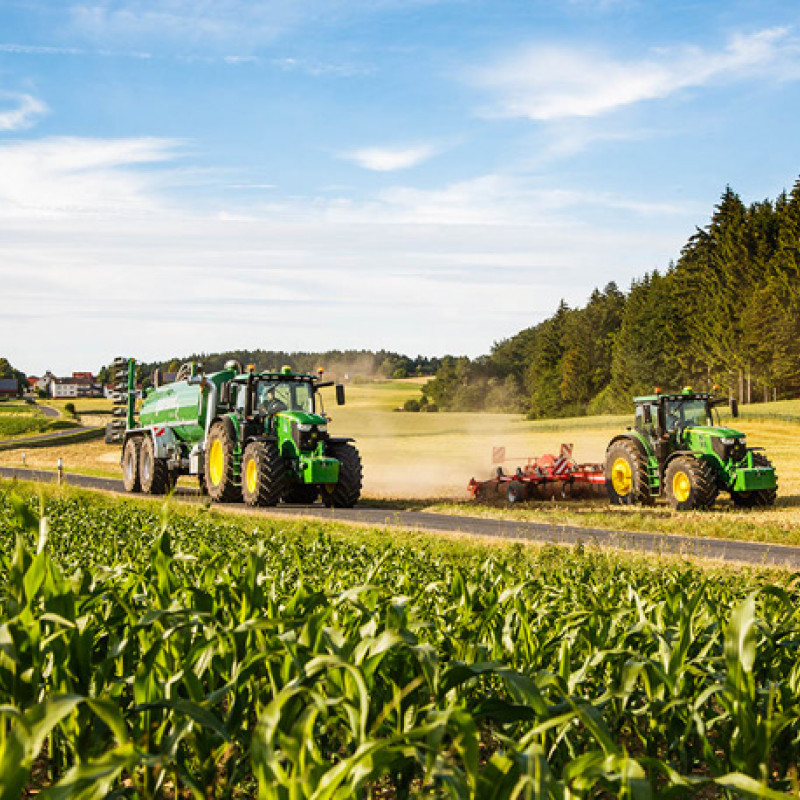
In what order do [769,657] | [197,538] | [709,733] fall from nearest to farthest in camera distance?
[769,657]
[709,733]
[197,538]

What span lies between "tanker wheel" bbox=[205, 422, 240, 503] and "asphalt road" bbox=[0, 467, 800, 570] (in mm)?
1420

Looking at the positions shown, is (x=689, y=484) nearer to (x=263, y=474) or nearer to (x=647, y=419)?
(x=647, y=419)

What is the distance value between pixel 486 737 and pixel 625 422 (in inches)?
2044

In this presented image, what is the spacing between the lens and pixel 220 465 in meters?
21.2

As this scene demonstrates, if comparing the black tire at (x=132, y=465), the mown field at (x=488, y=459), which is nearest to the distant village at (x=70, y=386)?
the mown field at (x=488, y=459)

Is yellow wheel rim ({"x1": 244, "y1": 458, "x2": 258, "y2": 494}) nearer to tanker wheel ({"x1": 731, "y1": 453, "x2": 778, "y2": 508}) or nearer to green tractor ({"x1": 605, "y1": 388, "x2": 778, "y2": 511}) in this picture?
green tractor ({"x1": 605, "y1": 388, "x2": 778, "y2": 511})

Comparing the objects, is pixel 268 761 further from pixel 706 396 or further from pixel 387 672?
pixel 706 396

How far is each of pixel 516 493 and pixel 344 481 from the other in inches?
153

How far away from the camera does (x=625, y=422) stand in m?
54.9

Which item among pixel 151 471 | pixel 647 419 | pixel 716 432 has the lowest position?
pixel 151 471

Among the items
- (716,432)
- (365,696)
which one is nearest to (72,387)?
(716,432)

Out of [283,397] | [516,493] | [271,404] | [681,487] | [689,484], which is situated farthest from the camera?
[283,397]

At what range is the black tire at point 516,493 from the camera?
20891mm

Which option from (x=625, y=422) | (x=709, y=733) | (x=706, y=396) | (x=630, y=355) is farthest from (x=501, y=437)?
(x=709, y=733)
